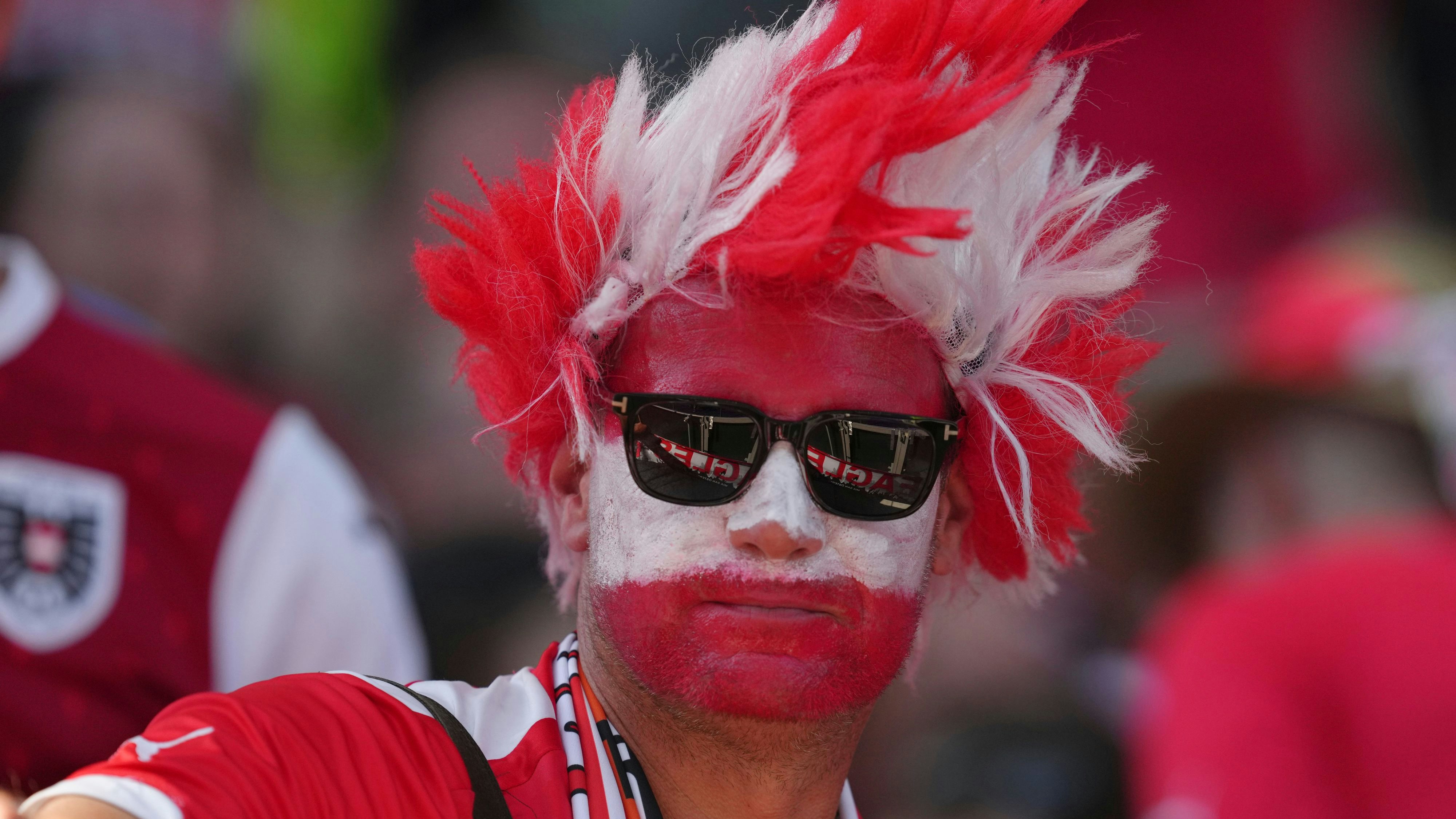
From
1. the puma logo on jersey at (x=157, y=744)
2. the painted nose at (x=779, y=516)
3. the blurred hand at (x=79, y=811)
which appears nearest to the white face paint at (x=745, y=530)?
the painted nose at (x=779, y=516)

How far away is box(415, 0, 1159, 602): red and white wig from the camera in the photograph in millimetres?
2107

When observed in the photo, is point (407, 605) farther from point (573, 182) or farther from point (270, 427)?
point (573, 182)

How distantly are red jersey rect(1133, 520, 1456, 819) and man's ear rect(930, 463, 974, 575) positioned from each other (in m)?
1.70

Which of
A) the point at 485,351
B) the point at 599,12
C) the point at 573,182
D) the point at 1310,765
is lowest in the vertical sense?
the point at 1310,765

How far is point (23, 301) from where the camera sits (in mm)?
2957

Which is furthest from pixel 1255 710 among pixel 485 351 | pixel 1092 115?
pixel 1092 115

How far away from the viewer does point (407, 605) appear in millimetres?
3225

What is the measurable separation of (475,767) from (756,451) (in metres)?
0.55

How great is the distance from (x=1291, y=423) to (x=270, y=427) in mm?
3152

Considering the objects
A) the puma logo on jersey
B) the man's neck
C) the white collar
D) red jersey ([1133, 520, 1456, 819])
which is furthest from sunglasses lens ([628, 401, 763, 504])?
red jersey ([1133, 520, 1456, 819])

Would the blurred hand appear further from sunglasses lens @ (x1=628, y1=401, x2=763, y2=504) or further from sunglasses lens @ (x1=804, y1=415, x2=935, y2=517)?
sunglasses lens @ (x1=804, y1=415, x2=935, y2=517)

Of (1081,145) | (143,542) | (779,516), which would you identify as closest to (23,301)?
(143,542)

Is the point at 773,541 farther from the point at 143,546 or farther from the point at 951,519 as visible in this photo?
the point at 143,546

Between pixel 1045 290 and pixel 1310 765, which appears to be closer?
pixel 1045 290
